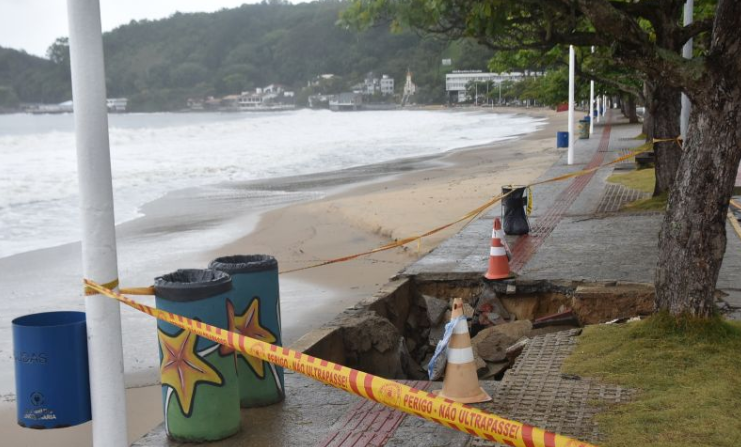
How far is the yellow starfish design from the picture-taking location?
4.83 m

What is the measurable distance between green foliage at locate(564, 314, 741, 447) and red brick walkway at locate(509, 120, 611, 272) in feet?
11.7

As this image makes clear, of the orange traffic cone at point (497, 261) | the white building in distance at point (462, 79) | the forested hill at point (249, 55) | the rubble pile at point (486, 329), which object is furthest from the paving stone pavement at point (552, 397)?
the white building in distance at point (462, 79)

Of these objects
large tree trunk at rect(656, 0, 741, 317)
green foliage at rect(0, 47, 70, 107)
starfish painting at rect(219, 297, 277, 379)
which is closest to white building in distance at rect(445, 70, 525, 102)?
green foliage at rect(0, 47, 70, 107)

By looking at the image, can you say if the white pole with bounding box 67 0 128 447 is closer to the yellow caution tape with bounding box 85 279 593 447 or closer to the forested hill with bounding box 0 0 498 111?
the yellow caution tape with bounding box 85 279 593 447

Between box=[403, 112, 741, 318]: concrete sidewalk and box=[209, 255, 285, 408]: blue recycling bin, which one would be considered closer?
box=[209, 255, 285, 408]: blue recycling bin

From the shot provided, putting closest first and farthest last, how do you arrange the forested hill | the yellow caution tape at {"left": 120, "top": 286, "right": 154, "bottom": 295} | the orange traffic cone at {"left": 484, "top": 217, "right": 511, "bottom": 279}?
the yellow caution tape at {"left": 120, "top": 286, "right": 154, "bottom": 295} < the orange traffic cone at {"left": 484, "top": 217, "right": 511, "bottom": 279} < the forested hill

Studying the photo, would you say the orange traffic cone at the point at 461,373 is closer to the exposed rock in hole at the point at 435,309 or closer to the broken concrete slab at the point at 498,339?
the broken concrete slab at the point at 498,339

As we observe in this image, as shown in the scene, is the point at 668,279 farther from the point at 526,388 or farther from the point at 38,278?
the point at 38,278

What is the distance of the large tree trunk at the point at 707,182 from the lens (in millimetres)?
5957

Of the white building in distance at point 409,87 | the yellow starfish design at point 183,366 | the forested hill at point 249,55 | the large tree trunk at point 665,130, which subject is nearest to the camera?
the yellow starfish design at point 183,366

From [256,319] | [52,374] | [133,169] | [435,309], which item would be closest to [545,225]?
[435,309]

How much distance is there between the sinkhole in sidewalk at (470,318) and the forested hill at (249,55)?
13400 centimetres

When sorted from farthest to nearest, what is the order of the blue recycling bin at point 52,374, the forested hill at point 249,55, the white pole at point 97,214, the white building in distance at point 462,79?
the white building in distance at point 462,79
the forested hill at point 249,55
the blue recycling bin at point 52,374
the white pole at point 97,214

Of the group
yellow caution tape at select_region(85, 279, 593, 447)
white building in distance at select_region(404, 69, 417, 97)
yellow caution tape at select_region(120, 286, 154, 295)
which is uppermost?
white building in distance at select_region(404, 69, 417, 97)
